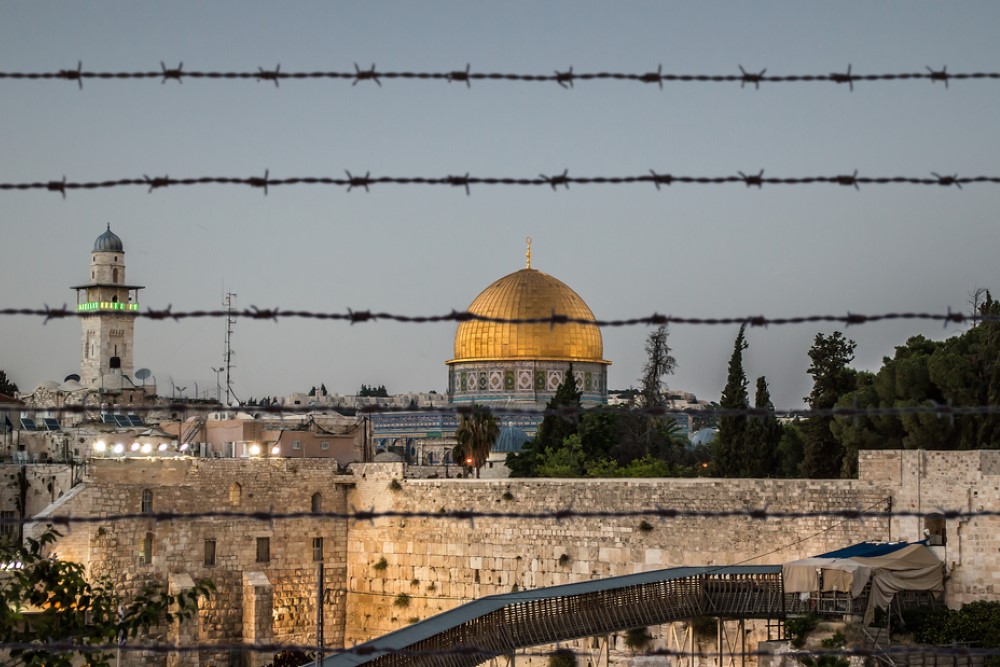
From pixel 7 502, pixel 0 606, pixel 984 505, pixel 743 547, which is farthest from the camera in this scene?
pixel 7 502

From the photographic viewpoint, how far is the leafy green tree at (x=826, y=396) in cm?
3177

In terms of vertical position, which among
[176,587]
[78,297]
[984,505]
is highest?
[78,297]

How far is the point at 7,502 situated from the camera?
31703 millimetres

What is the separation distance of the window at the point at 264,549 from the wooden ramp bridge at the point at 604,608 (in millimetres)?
8293

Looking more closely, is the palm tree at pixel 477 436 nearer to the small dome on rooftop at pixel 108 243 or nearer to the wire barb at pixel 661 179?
the small dome on rooftop at pixel 108 243

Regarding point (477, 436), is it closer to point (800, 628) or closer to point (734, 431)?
point (734, 431)

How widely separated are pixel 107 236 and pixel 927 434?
2857cm

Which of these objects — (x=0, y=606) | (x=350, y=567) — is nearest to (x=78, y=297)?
(x=350, y=567)

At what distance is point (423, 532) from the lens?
1079 inches

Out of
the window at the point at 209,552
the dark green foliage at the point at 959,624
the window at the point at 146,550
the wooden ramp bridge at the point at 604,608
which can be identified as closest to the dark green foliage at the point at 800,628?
the wooden ramp bridge at the point at 604,608

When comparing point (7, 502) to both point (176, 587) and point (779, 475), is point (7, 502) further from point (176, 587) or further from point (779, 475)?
point (779, 475)

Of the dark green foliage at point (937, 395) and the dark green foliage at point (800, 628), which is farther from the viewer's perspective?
the dark green foliage at point (937, 395)

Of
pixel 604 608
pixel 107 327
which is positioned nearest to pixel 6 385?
pixel 107 327

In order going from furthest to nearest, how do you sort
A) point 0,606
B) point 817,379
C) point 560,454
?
1. point 560,454
2. point 817,379
3. point 0,606
